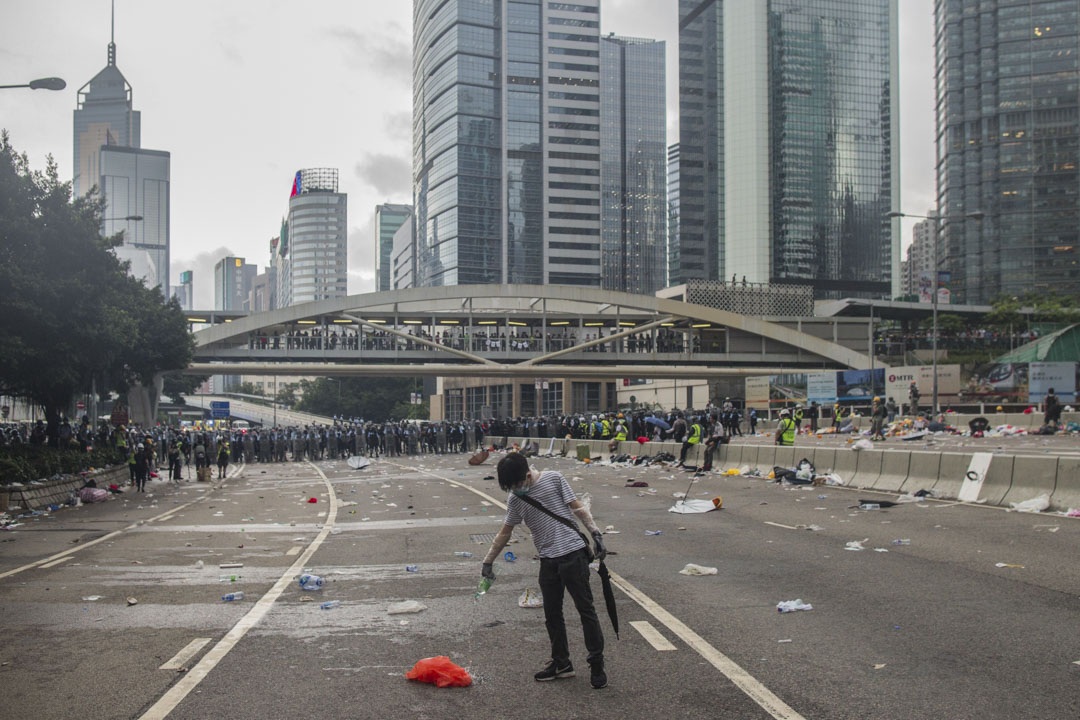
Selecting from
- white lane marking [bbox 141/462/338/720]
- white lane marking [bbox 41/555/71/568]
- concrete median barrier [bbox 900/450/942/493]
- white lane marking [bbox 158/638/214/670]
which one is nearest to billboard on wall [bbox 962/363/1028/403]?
concrete median barrier [bbox 900/450/942/493]

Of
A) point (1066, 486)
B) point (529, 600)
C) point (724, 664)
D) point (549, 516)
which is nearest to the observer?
point (549, 516)

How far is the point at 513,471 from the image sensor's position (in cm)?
626

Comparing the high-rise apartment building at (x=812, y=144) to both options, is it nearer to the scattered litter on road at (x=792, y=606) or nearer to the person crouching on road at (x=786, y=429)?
the person crouching on road at (x=786, y=429)

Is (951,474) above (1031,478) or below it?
below

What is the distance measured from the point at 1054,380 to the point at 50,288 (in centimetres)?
3791

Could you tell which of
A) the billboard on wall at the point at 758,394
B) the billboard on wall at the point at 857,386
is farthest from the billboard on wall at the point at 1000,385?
the billboard on wall at the point at 758,394

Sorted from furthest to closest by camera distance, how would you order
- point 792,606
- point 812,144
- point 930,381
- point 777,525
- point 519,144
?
1. point 519,144
2. point 812,144
3. point 930,381
4. point 777,525
5. point 792,606

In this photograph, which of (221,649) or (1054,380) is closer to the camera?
(221,649)

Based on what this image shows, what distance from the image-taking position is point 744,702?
18.4 ft

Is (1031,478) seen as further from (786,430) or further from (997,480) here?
(786,430)

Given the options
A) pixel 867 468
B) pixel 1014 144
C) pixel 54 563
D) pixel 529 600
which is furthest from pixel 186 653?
pixel 1014 144

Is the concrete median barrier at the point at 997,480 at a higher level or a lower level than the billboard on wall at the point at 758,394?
lower

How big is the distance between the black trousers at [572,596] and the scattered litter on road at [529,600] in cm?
229

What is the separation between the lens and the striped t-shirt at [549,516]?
625 cm
